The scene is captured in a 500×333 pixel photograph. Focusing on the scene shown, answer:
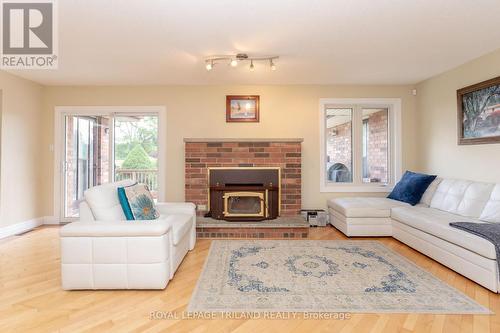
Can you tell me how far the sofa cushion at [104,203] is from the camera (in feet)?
8.00

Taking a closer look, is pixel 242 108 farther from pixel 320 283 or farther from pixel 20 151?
pixel 20 151

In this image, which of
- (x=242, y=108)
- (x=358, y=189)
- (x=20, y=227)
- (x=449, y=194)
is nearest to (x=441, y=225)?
(x=449, y=194)

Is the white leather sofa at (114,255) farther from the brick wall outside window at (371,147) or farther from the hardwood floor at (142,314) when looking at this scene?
the brick wall outside window at (371,147)

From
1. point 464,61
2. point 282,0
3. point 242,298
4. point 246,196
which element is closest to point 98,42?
point 282,0

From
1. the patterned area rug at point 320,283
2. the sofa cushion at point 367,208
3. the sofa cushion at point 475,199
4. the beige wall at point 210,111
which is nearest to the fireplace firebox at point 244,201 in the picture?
the beige wall at point 210,111

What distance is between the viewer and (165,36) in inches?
113

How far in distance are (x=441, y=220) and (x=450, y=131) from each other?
5.54 ft

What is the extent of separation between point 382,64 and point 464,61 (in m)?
1.03

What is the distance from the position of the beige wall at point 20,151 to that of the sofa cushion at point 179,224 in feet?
9.12

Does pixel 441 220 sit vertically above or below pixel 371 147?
below

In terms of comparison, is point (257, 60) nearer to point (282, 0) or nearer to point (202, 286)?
point (282, 0)

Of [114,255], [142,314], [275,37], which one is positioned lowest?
[142,314]

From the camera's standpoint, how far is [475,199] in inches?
125

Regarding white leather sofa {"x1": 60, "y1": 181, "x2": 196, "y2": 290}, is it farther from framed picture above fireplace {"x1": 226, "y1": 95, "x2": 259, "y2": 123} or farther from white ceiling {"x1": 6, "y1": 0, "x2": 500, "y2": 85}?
framed picture above fireplace {"x1": 226, "y1": 95, "x2": 259, "y2": 123}
